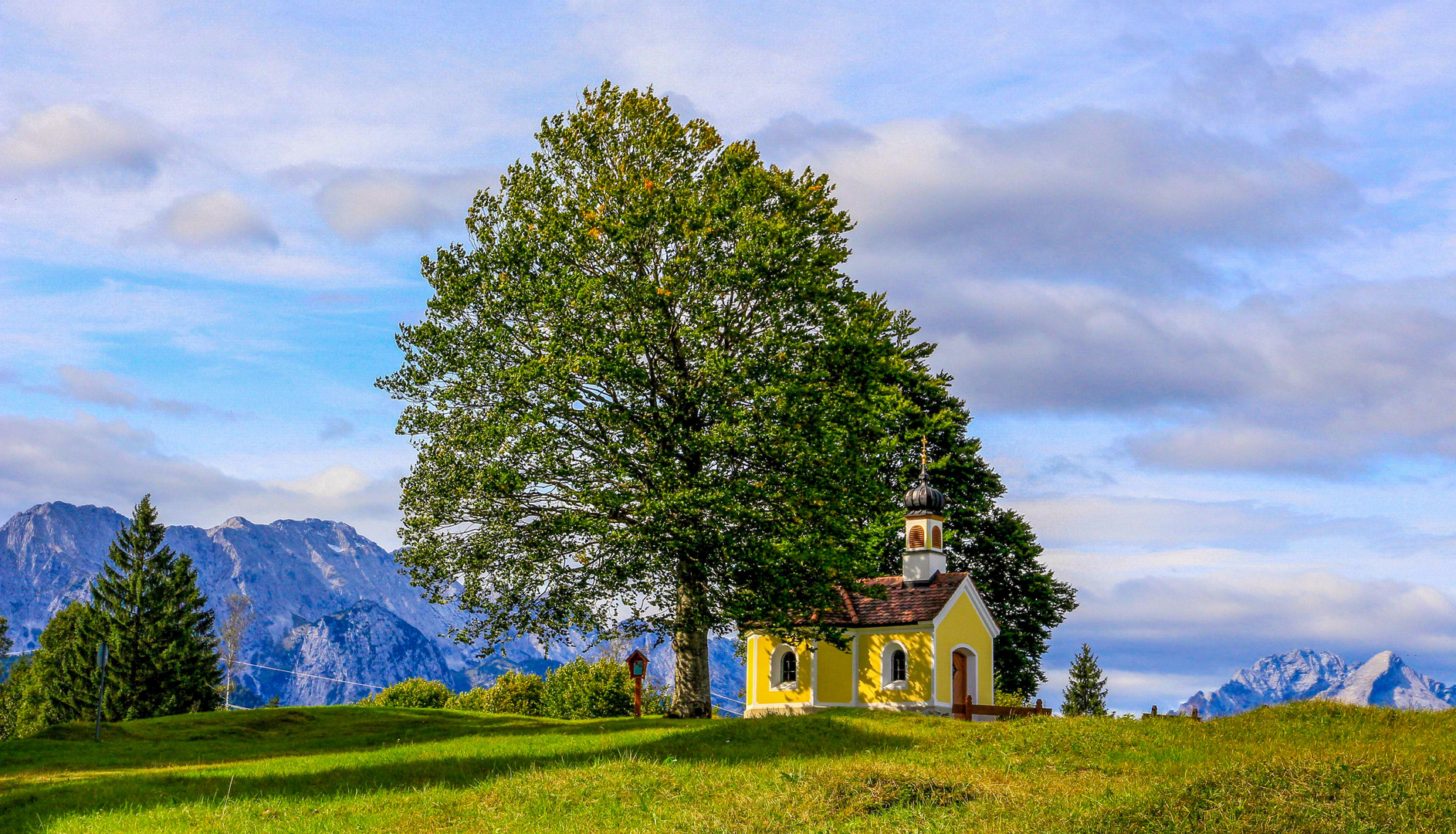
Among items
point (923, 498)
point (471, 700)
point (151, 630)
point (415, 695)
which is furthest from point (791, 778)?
point (471, 700)

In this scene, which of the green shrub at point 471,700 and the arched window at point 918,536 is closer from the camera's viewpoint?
the arched window at point 918,536

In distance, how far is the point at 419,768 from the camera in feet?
75.0

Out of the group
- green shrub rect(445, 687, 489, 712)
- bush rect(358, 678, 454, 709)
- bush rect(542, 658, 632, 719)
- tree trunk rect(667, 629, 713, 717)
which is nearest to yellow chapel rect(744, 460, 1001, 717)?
tree trunk rect(667, 629, 713, 717)

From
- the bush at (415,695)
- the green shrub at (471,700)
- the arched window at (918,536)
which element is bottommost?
the green shrub at (471,700)

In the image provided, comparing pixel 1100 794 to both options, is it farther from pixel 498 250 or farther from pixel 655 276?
pixel 498 250

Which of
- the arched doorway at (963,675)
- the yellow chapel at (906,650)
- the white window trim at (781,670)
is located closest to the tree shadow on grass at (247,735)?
the white window trim at (781,670)

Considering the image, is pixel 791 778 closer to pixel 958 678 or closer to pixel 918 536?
pixel 958 678

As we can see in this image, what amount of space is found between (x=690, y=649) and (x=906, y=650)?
890 cm

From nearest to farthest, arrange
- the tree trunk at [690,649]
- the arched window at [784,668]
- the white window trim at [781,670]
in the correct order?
the tree trunk at [690,649], the white window trim at [781,670], the arched window at [784,668]

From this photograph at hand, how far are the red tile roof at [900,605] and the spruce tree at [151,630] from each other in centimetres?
4564

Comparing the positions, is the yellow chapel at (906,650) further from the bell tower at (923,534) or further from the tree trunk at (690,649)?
the tree trunk at (690,649)

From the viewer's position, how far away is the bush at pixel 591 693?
57.6 meters

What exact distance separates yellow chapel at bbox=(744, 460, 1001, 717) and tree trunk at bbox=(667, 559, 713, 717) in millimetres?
5522

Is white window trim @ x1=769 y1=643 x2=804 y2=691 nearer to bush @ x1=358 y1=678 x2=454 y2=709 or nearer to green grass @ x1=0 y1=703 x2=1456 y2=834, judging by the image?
green grass @ x1=0 y1=703 x2=1456 y2=834
